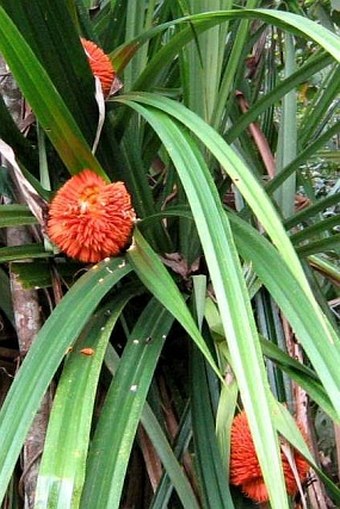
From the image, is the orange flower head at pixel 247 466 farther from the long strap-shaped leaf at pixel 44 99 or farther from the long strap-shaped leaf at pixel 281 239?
the long strap-shaped leaf at pixel 44 99

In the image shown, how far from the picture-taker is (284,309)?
50 cm

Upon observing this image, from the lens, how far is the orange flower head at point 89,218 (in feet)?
1.80

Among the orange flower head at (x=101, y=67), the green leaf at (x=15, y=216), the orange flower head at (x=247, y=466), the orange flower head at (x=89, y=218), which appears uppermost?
the orange flower head at (x=101, y=67)

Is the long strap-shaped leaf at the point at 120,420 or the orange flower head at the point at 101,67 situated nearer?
the long strap-shaped leaf at the point at 120,420

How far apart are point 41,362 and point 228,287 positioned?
14 centimetres

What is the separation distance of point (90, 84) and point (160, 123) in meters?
0.10

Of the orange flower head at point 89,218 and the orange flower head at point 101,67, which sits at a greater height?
the orange flower head at point 101,67

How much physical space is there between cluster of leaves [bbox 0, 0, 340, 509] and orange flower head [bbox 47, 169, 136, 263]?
0.02m

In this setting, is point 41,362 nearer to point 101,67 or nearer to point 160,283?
point 160,283

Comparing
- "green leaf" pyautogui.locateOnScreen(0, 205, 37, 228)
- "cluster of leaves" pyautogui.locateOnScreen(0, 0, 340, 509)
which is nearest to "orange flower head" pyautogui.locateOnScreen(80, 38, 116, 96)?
"cluster of leaves" pyautogui.locateOnScreen(0, 0, 340, 509)

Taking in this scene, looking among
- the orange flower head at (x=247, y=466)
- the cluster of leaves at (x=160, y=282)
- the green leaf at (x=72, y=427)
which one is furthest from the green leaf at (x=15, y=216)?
the orange flower head at (x=247, y=466)

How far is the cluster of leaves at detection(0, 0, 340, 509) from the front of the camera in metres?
0.45

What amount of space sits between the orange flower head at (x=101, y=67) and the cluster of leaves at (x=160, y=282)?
2 cm

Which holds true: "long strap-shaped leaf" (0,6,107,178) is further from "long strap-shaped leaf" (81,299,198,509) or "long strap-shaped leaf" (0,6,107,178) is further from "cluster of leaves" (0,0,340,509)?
"long strap-shaped leaf" (81,299,198,509)
